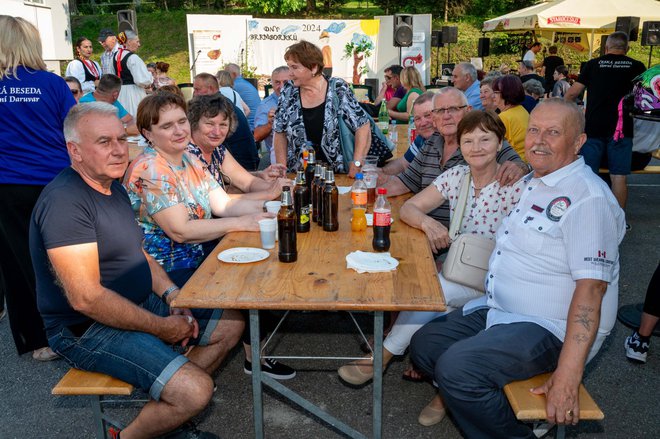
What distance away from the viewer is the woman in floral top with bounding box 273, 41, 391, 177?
3.94 meters

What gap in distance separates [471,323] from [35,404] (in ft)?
7.05

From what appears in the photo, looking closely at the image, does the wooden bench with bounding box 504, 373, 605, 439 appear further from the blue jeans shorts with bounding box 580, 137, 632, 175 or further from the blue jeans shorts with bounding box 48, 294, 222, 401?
the blue jeans shorts with bounding box 580, 137, 632, 175

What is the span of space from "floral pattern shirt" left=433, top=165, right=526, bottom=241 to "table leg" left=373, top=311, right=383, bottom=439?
2.85 feet

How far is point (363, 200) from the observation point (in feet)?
8.59

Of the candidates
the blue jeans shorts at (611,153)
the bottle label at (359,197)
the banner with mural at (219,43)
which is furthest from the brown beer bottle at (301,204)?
the banner with mural at (219,43)

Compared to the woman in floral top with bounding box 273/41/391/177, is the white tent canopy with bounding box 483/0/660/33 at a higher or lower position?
higher

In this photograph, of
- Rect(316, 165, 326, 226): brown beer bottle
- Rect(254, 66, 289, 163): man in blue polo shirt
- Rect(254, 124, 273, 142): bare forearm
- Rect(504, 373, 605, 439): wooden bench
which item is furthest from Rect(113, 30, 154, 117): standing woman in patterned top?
Rect(504, 373, 605, 439): wooden bench

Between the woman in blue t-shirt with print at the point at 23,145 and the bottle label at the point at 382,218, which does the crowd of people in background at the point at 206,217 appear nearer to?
the woman in blue t-shirt with print at the point at 23,145

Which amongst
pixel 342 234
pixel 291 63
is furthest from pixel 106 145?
pixel 291 63

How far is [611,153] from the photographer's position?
5.47 meters

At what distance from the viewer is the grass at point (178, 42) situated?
74.4 ft

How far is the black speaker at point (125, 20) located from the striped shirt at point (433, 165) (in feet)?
38.7

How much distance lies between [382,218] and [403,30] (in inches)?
462

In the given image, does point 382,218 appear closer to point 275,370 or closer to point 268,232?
point 268,232
